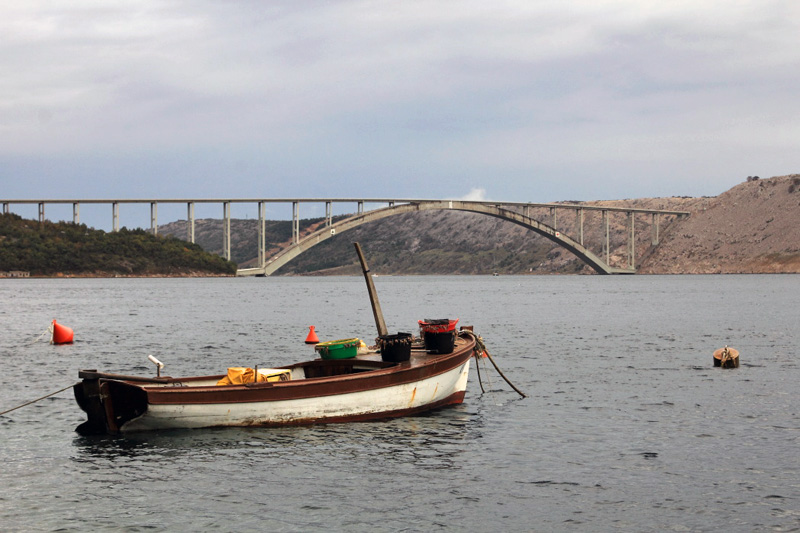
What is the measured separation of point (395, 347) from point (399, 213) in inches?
5355

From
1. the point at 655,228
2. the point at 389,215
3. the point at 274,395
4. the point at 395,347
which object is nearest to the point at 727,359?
the point at 395,347

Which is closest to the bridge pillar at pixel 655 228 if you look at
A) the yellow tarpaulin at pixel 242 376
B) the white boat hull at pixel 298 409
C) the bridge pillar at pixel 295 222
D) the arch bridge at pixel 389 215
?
the arch bridge at pixel 389 215

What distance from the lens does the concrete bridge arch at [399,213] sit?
146 metres

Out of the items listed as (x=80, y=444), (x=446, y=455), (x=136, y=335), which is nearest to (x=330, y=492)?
(x=446, y=455)

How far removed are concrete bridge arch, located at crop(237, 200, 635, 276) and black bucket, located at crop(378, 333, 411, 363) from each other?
122594mm

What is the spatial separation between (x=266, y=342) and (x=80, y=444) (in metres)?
23.5

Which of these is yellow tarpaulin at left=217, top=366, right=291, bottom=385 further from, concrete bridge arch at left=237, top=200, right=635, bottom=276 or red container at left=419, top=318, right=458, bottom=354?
concrete bridge arch at left=237, top=200, right=635, bottom=276

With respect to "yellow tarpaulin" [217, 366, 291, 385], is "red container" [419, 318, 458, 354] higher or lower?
higher

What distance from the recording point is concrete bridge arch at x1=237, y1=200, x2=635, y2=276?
14575 centimetres

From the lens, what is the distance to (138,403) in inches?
685

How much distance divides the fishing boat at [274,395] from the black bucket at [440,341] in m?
0.44

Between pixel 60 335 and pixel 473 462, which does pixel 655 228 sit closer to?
pixel 60 335

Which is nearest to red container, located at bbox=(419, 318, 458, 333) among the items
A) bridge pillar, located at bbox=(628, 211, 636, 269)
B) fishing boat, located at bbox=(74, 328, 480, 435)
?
fishing boat, located at bbox=(74, 328, 480, 435)

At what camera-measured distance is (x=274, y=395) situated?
1812 cm
